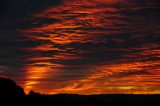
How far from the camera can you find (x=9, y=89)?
58438 millimetres

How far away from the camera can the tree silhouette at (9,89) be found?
57.0m

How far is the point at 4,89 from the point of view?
189 feet

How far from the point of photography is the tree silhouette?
57031mm
